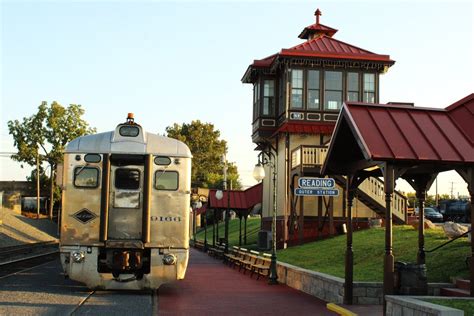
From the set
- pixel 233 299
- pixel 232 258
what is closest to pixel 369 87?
pixel 232 258

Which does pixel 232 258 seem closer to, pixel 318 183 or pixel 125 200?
pixel 318 183

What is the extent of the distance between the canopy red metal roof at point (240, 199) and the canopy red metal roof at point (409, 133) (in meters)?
24.6

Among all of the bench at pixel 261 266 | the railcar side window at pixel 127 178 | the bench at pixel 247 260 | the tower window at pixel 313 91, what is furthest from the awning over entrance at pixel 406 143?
the tower window at pixel 313 91

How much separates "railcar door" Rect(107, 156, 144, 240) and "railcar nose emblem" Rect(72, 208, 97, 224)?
48cm

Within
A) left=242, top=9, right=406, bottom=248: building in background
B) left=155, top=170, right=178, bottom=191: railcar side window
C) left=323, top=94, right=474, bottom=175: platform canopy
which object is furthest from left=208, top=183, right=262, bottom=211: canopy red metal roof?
left=323, top=94, right=474, bottom=175: platform canopy

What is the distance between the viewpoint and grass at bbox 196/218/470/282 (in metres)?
14.2

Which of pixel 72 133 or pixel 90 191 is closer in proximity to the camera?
pixel 90 191

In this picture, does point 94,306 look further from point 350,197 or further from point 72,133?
point 72,133

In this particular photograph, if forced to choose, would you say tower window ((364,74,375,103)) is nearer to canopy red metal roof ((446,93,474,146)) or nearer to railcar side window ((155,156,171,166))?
railcar side window ((155,156,171,166))

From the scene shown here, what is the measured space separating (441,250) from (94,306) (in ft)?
28.8

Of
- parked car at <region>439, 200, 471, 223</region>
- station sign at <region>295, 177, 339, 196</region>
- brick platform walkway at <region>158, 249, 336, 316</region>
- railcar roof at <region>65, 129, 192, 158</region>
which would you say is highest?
railcar roof at <region>65, 129, 192, 158</region>

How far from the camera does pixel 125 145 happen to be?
14492 mm

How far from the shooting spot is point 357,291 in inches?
489

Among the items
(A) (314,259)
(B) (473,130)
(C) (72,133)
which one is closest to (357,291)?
(B) (473,130)
